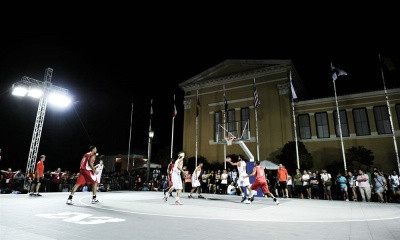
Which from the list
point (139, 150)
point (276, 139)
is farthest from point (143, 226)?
point (139, 150)

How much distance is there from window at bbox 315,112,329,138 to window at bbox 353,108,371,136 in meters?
2.57

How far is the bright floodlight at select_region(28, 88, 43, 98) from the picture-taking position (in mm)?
17766

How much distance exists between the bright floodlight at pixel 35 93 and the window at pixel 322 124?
83.3 feet

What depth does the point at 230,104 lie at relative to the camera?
102ft

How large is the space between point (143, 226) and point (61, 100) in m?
17.9

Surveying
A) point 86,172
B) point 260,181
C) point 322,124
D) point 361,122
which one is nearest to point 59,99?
point 86,172

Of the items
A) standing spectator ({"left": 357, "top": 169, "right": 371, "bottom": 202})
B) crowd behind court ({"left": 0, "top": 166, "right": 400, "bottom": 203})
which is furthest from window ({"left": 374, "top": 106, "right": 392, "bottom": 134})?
standing spectator ({"left": 357, "top": 169, "right": 371, "bottom": 202})

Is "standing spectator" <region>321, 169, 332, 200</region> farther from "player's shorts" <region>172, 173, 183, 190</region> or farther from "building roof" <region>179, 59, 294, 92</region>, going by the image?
"building roof" <region>179, 59, 294, 92</region>

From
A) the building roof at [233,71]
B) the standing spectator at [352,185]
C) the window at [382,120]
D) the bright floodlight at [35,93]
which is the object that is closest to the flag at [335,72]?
the window at [382,120]

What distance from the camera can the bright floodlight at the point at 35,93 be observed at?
699 inches

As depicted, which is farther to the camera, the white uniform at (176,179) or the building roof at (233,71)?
the building roof at (233,71)

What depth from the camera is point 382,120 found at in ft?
76.9

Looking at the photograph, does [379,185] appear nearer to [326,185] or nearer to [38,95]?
[326,185]

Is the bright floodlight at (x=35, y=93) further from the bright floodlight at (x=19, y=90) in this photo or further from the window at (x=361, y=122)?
the window at (x=361, y=122)
